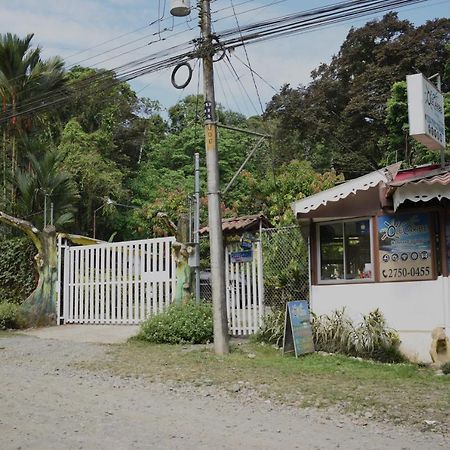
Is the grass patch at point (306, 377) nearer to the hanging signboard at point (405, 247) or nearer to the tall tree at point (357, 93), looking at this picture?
the hanging signboard at point (405, 247)

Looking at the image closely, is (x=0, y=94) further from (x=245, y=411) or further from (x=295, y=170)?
(x=245, y=411)

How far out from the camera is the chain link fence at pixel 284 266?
1216 cm

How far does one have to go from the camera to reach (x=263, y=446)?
5277 millimetres

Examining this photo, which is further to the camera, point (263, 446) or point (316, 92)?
point (316, 92)

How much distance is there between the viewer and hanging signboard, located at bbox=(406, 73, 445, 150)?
9469mm

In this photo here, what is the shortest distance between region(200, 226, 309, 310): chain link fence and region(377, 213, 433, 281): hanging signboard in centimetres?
196

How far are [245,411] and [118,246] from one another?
27.1ft

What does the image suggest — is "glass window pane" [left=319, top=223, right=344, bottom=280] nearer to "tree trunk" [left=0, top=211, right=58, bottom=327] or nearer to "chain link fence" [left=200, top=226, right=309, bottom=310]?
"chain link fence" [left=200, top=226, right=309, bottom=310]

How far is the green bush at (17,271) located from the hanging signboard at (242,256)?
6659 millimetres

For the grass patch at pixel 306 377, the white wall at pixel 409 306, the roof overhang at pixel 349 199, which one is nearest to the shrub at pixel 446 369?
the grass patch at pixel 306 377

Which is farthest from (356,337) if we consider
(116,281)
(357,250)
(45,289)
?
(45,289)

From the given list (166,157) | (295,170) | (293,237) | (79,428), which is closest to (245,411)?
(79,428)

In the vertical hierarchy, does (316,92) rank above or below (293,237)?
above

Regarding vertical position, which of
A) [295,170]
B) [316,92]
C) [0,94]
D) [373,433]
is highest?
[316,92]
